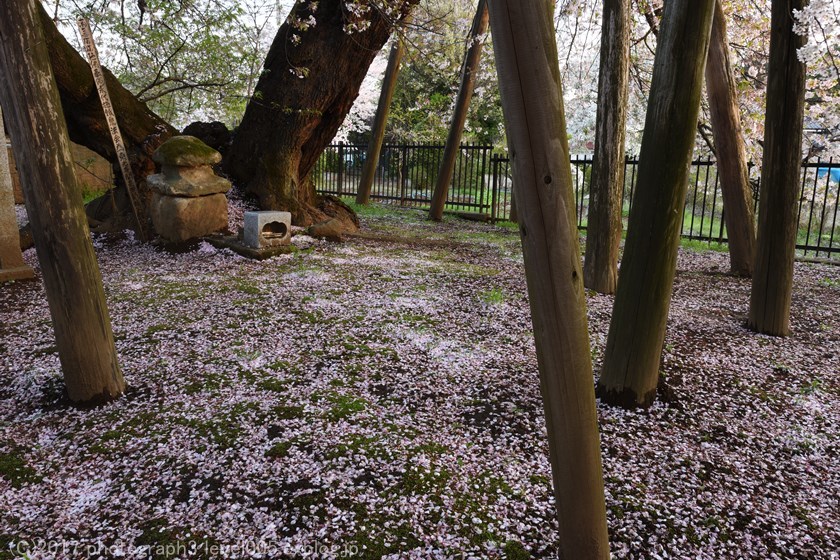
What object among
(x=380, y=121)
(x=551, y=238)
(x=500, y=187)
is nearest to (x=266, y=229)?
(x=551, y=238)

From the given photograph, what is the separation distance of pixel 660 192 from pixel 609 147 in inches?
113

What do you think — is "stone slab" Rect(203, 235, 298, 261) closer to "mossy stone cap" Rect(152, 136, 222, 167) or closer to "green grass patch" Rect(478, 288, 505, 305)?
"mossy stone cap" Rect(152, 136, 222, 167)

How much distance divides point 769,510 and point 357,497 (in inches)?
78.2

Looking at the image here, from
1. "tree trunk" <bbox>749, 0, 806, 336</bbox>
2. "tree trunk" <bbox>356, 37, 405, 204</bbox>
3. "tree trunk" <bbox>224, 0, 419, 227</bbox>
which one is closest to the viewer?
"tree trunk" <bbox>749, 0, 806, 336</bbox>

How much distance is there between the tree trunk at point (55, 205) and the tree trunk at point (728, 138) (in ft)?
22.2

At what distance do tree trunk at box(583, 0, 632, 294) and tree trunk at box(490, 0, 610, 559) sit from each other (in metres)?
4.33

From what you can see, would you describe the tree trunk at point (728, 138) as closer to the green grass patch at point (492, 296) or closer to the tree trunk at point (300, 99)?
the green grass patch at point (492, 296)

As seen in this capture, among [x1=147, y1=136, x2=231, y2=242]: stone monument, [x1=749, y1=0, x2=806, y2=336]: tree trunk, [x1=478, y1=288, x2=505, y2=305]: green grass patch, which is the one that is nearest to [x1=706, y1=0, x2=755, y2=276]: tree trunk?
[x1=749, y1=0, x2=806, y2=336]: tree trunk

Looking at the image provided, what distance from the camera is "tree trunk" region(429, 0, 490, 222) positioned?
11820 millimetres

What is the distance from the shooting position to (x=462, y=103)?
41.0 feet

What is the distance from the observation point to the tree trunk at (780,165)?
453cm

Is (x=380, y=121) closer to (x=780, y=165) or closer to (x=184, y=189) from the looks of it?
(x=184, y=189)

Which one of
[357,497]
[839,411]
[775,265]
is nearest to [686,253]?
[775,265]

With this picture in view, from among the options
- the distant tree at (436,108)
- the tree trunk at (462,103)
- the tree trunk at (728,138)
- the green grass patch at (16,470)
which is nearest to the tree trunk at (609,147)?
the tree trunk at (728,138)
